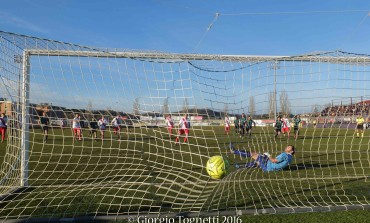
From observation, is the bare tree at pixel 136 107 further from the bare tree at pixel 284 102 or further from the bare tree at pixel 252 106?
the bare tree at pixel 284 102

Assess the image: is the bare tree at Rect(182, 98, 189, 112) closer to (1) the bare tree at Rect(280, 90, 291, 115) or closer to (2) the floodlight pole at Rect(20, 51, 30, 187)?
(1) the bare tree at Rect(280, 90, 291, 115)

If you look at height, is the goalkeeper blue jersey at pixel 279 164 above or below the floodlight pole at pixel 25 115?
below

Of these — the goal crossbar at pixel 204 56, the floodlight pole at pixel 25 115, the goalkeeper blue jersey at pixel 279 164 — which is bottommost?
the goalkeeper blue jersey at pixel 279 164

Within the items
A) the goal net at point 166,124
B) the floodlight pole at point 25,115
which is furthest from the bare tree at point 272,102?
the floodlight pole at point 25,115

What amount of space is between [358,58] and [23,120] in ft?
21.0

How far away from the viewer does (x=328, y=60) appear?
7.07 meters

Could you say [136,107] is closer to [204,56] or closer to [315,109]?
[204,56]

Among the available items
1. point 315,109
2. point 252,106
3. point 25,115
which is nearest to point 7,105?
point 25,115

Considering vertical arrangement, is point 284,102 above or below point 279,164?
above

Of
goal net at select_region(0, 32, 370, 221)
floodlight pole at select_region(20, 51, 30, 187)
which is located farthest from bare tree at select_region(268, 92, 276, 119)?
floodlight pole at select_region(20, 51, 30, 187)

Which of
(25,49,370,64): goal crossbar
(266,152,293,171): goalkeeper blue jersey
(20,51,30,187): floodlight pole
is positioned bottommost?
(266,152,293,171): goalkeeper blue jersey

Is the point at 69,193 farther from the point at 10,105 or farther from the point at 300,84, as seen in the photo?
the point at 300,84

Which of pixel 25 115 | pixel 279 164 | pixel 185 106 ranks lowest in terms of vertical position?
pixel 279 164

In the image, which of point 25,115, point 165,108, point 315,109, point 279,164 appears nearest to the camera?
point 165,108
